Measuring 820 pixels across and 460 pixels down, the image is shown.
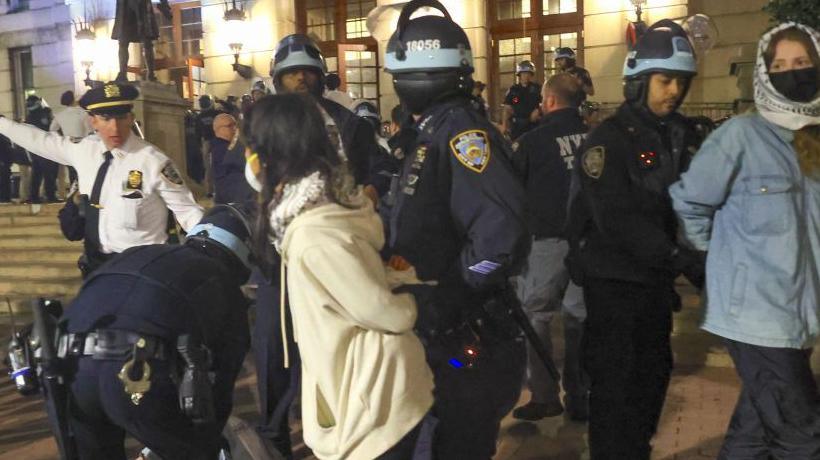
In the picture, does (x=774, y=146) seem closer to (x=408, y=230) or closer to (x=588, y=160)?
(x=588, y=160)

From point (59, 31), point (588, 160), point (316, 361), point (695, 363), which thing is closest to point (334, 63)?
point (59, 31)

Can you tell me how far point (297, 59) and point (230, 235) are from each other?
148cm

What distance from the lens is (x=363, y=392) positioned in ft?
7.07

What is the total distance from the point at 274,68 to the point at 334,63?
45.9 ft

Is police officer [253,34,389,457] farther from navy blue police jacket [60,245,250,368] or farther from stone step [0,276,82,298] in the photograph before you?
stone step [0,276,82,298]

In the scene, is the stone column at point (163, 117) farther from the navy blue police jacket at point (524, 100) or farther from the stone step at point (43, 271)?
the navy blue police jacket at point (524, 100)

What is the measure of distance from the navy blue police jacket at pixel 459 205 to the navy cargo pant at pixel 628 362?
0.86 metres

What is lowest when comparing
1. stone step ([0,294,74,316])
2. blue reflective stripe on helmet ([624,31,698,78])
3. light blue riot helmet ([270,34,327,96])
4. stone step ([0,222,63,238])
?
stone step ([0,294,74,316])

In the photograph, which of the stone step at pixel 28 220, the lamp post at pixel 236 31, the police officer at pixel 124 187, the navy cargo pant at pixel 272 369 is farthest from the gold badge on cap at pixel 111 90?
the lamp post at pixel 236 31

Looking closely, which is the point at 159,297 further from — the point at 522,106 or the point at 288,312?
the point at 522,106

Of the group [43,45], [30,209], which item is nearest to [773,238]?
[30,209]

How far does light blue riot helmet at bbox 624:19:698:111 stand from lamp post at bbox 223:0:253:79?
15.0m

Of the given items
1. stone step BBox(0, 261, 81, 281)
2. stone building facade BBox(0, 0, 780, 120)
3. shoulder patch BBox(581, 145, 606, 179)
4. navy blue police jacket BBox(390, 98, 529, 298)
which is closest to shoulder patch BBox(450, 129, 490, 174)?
navy blue police jacket BBox(390, 98, 529, 298)

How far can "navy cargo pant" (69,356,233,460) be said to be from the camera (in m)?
2.64
